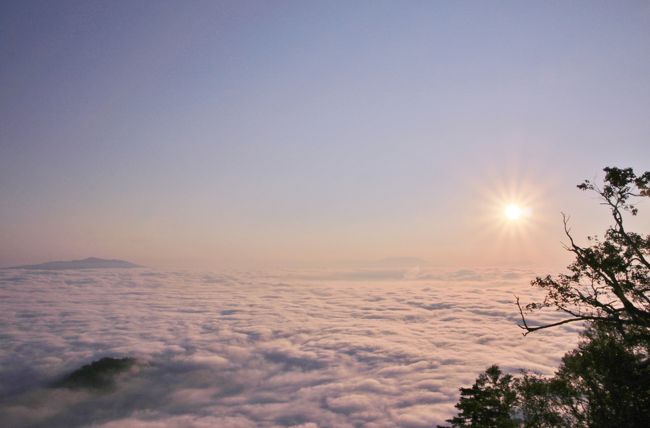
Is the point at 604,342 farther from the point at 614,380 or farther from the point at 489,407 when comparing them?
the point at 489,407

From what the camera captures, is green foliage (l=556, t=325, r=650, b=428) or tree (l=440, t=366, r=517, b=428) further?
tree (l=440, t=366, r=517, b=428)

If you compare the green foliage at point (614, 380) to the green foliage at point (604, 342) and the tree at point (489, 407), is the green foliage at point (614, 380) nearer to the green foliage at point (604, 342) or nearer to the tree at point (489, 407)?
the green foliage at point (604, 342)

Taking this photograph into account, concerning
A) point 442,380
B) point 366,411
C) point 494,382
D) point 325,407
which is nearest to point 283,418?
Result: point 325,407

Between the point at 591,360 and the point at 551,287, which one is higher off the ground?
the point at 551,287

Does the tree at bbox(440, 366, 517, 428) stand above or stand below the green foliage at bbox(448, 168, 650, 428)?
below

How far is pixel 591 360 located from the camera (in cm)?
1753

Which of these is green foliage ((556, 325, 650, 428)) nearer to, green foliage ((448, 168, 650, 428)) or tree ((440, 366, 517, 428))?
green foliage ((448, 168, 650, 428))

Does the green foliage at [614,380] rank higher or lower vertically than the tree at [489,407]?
higher

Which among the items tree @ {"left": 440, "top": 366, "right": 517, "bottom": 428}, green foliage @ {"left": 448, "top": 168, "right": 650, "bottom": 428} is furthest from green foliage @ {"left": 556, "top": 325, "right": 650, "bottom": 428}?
tree @ {"left": 440, "top": 366, "right": 517, "bottom": 428}

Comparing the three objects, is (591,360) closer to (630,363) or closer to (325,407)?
(630,363)

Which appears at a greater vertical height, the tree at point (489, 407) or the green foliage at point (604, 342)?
the green foliage at point (604, 342)

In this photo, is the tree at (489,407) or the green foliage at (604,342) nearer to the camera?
the green foliage at (604,342)

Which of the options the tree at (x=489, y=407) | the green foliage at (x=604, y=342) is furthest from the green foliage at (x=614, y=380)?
the tree at (x=489, y=407)

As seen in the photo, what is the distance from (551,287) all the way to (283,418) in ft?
712
